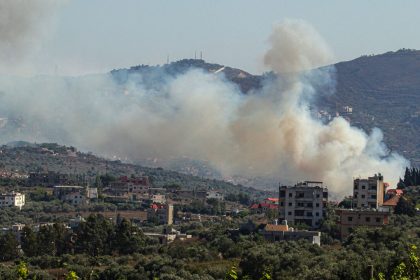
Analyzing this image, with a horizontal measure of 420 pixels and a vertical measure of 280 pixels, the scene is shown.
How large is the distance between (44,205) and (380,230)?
64.0 metres

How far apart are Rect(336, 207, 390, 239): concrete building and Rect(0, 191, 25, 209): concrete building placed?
2125 inches

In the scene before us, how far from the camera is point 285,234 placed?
250 feet

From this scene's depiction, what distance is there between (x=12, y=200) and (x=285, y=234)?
5551 centimetres

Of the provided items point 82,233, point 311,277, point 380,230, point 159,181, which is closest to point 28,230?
point 82,233

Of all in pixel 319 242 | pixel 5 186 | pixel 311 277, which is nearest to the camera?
pixel 311 277

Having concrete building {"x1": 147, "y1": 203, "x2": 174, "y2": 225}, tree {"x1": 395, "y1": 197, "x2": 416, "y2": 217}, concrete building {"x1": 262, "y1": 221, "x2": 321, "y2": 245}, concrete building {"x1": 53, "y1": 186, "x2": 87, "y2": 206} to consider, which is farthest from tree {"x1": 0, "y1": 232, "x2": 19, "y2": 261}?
concrete building {"x1": 53, "y1": 186, "x2": 87, "y2": 206}

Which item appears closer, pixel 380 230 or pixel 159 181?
pixel 380 230

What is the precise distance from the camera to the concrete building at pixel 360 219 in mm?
77562

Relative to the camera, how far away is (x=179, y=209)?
126 m

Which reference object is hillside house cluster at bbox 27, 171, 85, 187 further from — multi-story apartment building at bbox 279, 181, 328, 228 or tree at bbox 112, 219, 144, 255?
tree at bbox 112, 219, 144, 255

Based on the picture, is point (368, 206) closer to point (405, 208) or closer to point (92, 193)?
point (405, 208)

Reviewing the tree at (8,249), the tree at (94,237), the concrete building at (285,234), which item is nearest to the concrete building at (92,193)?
the tree at (94,237)

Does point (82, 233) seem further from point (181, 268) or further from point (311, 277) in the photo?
point (311, 277)

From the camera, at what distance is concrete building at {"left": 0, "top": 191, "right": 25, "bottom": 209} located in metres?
124
